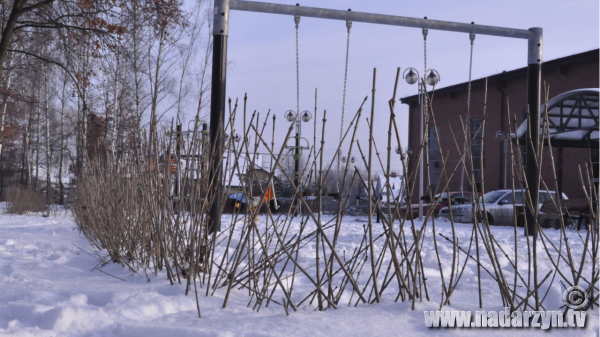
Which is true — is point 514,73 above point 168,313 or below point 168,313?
above

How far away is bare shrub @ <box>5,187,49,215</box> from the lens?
14.0m

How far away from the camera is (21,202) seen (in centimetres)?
1408

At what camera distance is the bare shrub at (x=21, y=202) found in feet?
46.0

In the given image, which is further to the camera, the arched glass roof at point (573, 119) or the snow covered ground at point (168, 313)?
the arched glass roof at point (573, 119)

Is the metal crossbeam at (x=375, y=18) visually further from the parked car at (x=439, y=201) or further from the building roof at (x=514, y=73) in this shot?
the building roof at (x=514, y=73)

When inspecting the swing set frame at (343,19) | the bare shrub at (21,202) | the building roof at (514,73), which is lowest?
the bare shrub at (21,202)

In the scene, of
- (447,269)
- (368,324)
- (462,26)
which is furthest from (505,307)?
(462,26)

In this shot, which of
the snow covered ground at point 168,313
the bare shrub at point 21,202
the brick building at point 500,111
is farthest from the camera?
the brick building at point 500,111

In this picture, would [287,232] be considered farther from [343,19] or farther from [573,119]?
[573,119]

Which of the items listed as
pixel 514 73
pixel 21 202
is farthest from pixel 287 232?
pixel 514 73

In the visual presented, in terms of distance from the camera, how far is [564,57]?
18984mm

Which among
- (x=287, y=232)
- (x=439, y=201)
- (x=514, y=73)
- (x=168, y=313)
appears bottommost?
(x=168, y=313)

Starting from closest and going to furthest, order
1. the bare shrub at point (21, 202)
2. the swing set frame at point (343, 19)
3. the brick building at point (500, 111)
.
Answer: the swing set frame at point (343, 19) < the bare shrub at point (21, 202) < the brick building at point (500, 111)

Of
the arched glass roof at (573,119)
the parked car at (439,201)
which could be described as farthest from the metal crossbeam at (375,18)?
the arched glass roof at (573,119)
